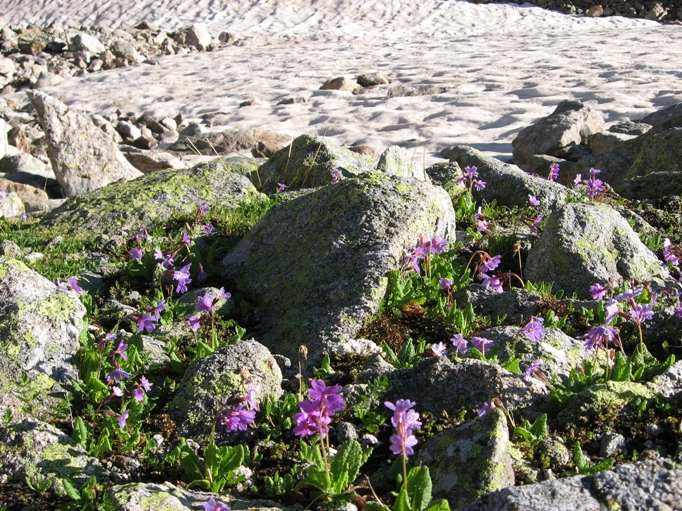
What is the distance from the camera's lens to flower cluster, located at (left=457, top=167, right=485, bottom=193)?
6887 mm

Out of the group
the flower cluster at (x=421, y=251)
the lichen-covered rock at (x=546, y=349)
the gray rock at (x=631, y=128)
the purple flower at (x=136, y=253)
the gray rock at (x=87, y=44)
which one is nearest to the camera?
the lichen-covered rock at (x=546, y=349)

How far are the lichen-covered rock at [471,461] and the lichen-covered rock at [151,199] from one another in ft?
14.2

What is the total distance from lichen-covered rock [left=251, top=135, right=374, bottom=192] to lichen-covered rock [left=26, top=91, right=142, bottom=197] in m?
4.20

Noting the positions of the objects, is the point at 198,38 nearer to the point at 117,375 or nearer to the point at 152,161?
the point at 152,161

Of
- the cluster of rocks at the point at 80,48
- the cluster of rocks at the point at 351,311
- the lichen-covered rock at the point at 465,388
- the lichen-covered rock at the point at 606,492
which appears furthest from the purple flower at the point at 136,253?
the cluster of rocks at the point at 80,48

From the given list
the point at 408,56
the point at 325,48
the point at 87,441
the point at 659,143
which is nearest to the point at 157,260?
the point at 87,441

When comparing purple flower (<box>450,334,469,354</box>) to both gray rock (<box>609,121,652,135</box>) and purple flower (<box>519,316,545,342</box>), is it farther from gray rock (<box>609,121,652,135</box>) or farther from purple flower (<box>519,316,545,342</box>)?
gray rock (<box>609,121,652,135</box>)

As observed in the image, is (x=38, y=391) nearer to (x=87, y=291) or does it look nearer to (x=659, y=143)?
(x=87, y=291)

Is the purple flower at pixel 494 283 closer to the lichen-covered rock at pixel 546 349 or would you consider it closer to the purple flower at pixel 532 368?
the lichen-covered rock at pixel 546 349

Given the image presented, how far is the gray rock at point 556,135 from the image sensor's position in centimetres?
1177

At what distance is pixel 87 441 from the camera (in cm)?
358

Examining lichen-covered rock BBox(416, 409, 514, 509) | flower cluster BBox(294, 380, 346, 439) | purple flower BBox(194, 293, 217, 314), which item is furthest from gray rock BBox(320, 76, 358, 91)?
flower cluster BBox(294, 380, 346, 439)

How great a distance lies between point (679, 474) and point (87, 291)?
4382mm

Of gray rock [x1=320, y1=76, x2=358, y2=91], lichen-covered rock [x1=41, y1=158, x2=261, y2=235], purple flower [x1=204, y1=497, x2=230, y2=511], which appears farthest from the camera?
gray rock [x1=320, y1=76, x2=358, y2=91]
